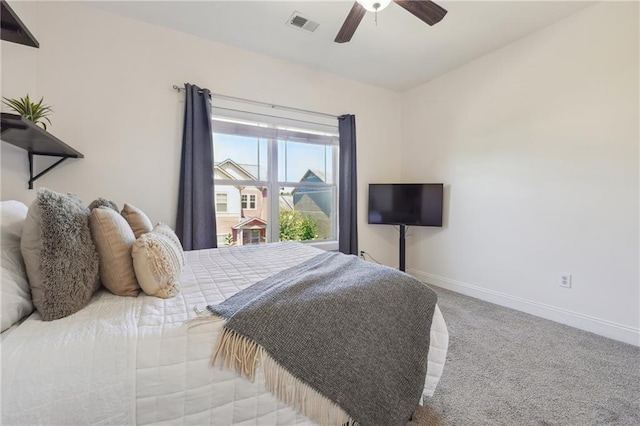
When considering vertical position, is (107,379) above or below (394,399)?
above

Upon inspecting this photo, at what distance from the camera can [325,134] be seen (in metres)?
3.50

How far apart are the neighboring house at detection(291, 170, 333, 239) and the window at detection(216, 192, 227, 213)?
823 millimetres

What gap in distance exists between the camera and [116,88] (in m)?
2.36

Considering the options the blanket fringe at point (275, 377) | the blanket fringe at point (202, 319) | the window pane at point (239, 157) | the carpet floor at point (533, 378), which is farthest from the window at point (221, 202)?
the carpet floor at point (533, 378)

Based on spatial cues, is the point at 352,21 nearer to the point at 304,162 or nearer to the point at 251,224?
the point at 304,162

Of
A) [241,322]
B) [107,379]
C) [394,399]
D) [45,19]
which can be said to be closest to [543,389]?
[394,399]

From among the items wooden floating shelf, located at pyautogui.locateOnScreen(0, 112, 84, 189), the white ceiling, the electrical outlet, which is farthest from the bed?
the electrical outlet

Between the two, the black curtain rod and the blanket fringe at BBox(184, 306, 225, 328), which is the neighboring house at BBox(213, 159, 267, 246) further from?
the blanket fringe at BBox(184, 306, 225, 328)

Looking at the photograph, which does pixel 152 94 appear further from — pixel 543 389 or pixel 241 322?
pixel 543 389

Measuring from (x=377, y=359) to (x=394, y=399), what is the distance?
18 cm

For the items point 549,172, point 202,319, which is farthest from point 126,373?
point 549,172

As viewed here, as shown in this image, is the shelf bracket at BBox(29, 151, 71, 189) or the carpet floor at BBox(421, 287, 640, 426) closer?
the carpet floor at BBox(421, 287, 640, 426)

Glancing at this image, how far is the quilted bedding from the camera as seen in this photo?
2.32 ft

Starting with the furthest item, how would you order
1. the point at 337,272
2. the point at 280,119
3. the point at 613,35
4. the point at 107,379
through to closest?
1. the point at 280,119
2. the point at 613,35
3. the point at 337,272
4. the point at 107,379
